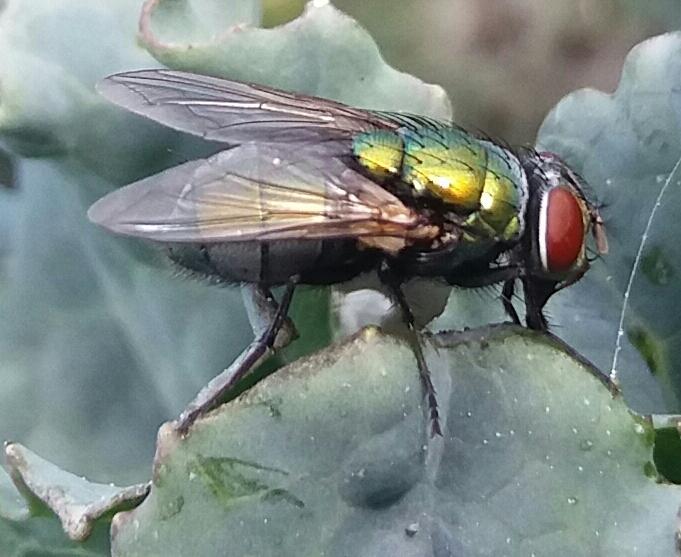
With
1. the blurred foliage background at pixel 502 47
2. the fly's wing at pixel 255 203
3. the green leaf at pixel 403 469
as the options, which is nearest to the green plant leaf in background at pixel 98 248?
the fly's wing at pixel 255 203

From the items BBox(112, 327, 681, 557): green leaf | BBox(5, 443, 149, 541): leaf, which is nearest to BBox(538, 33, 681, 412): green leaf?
BBox(112, 327, 681, 557): green leaf

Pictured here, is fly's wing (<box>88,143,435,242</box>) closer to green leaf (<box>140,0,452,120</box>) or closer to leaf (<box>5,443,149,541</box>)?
green leaf (<box>140,0,452,120</box>)

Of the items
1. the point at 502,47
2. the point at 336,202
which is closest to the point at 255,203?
the point at 336,202

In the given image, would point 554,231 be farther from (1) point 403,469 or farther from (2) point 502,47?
(2) point 502,47

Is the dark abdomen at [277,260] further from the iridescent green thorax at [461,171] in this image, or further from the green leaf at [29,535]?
the green leaf at [29,535]

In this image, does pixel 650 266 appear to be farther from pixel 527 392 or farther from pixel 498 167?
pixel 527 392

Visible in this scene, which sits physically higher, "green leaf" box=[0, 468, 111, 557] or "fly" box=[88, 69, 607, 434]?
"fly" box=[88, 69, 607, 434]
